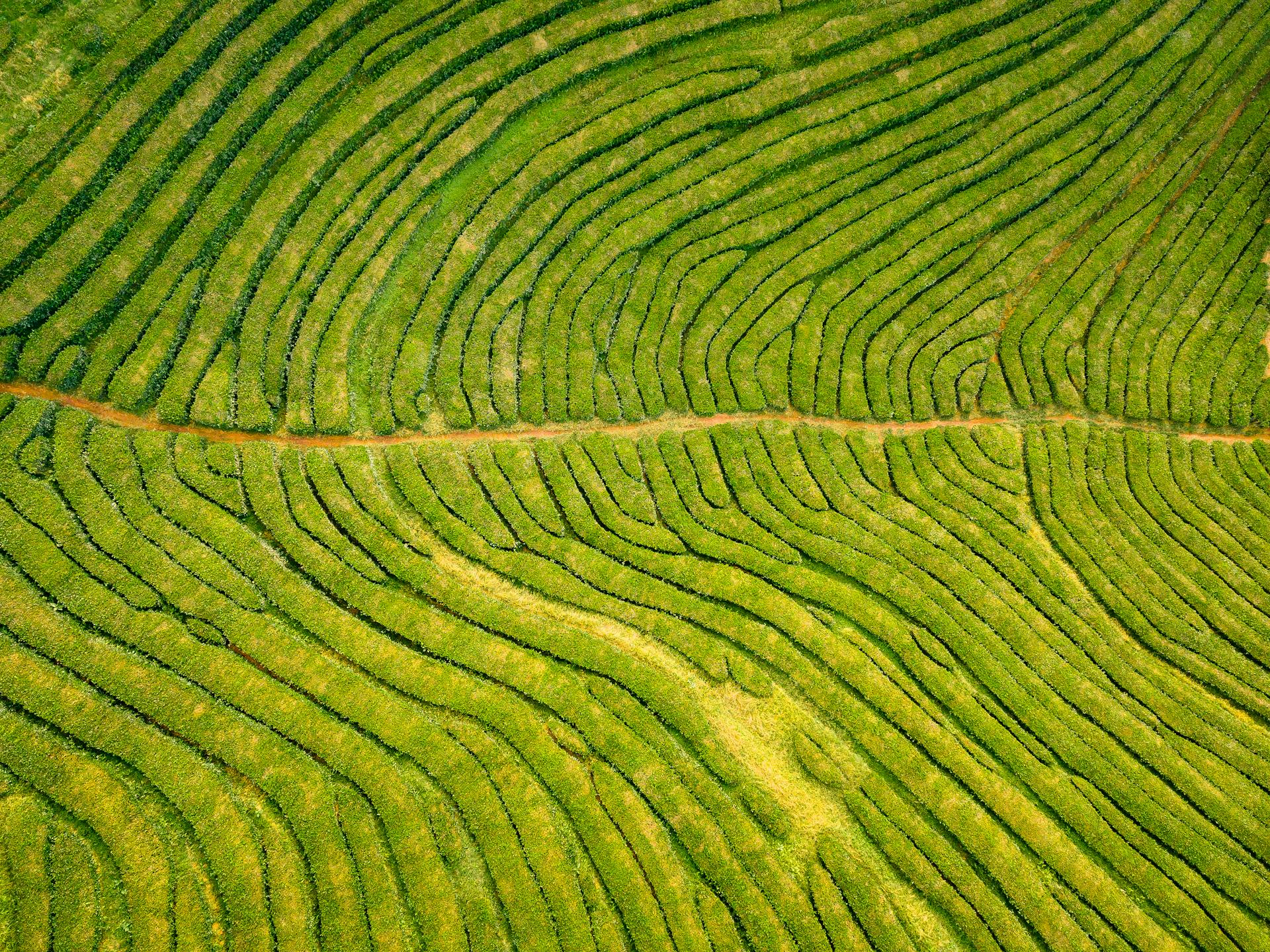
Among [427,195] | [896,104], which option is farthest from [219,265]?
[896,104]

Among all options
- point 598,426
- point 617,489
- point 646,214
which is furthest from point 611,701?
point 646,214

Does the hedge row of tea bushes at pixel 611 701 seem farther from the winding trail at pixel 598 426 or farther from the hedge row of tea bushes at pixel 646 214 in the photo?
the hedge row of tea bushes at pixel 646 214

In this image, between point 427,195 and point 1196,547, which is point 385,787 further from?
point 1196,547

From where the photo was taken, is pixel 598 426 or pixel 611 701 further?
pixel 598 426

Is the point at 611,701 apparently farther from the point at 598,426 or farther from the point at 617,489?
the point at 598,426

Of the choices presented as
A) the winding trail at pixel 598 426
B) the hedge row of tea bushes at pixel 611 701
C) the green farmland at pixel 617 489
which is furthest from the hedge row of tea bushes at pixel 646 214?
the hedge row of tea bushes at pixel 611 701
